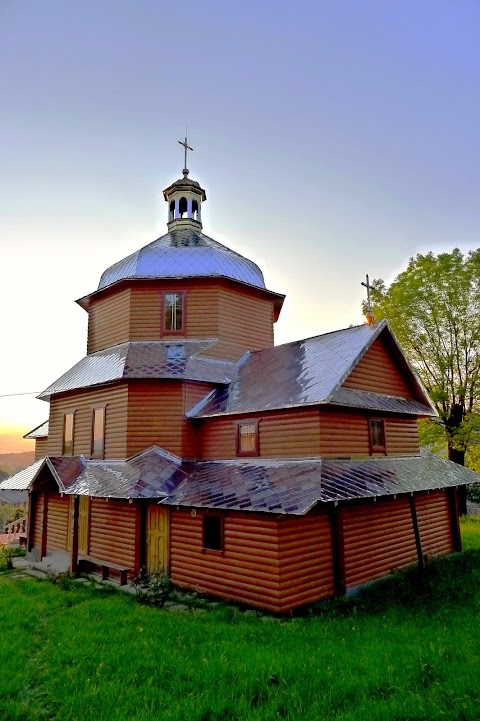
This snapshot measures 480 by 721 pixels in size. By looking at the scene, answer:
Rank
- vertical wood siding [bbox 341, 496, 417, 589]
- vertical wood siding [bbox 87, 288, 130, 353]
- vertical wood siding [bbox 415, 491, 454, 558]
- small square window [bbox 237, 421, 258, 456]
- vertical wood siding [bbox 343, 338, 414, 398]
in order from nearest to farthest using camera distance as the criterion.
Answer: vertical wood siding [bbox 341, 496, 417, 589], small square window [bbox 237, 421, 258, 456], vertical wood siding [bbox 343, 338, 414, 398], vertical wood siding [bbox 415, 491, 454, 558], vertical wood siding [bbox 87, 288, 130, 353]

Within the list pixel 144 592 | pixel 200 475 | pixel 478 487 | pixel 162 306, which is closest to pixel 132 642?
pixel 144 592

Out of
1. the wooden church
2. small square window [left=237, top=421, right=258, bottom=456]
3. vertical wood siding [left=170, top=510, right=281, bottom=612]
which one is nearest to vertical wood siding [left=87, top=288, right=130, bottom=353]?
the wooden church

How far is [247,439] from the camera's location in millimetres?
14602

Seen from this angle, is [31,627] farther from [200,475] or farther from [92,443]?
[92,443]

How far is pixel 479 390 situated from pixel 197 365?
14.1m

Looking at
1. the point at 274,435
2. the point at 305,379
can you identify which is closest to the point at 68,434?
the point at 274,435

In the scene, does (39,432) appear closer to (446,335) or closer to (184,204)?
(184,204)

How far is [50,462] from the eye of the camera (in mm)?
17266

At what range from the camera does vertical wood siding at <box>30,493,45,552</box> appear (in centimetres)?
1930

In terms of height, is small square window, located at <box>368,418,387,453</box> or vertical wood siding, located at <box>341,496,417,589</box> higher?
small square window, located at <box>368,418,387,453</box>

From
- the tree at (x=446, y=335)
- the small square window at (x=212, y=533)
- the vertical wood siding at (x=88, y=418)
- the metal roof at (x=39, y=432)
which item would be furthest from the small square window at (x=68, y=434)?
the tree at (x=446, y=335)

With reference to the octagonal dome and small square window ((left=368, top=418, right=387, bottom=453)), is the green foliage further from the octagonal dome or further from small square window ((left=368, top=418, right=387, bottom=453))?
the octagonal dome

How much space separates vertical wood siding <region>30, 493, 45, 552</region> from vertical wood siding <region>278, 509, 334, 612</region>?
1212 centimetres

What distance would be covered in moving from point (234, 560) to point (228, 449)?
12.9 feet
